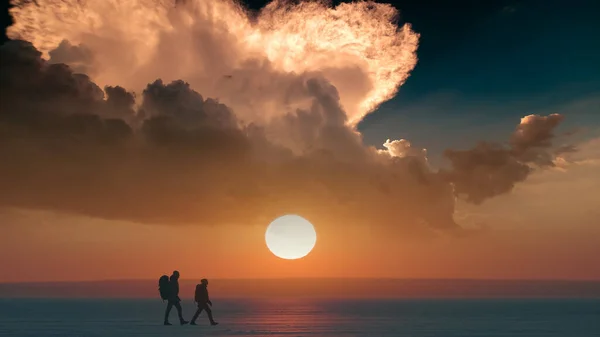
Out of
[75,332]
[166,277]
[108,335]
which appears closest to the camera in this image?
[108,335]

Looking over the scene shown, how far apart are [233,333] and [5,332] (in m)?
9.89

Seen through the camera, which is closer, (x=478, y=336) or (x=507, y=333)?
(x=478, y=336)

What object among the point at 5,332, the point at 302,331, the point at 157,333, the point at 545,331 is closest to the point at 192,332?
the point at 157,333

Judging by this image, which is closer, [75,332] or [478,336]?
[478,336]

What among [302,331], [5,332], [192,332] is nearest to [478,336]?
[302,331]

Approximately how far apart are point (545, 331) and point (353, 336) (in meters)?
9.10

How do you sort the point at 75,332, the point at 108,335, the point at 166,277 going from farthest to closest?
the point at 166,277 < the point at 75,332 < the point at 108,335

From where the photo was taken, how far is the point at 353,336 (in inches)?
959

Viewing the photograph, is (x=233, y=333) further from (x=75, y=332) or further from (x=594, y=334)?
(x=594, y=334)

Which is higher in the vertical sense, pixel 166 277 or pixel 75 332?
pixel 166 277

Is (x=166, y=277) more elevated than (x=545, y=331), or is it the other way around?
(x=166, y=277)

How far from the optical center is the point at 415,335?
81.0 feet

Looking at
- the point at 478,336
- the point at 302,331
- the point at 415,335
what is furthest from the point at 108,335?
the point at 478,336

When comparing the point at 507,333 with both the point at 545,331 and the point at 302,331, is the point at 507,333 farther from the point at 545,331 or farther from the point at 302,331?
the point at 302,331
